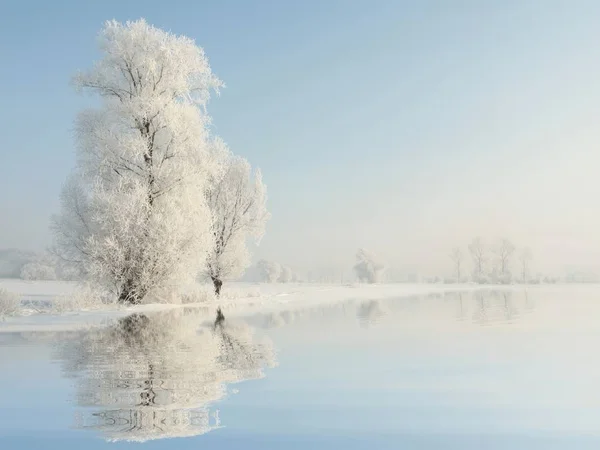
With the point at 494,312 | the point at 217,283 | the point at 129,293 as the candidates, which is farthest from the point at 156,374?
the point at 217,283

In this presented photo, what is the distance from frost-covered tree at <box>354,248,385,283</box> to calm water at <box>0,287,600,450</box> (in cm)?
8628

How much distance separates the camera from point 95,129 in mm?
22719

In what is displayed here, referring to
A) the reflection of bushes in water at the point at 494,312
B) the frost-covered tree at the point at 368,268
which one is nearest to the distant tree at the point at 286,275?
the frost-covered tree at the point at 368,268

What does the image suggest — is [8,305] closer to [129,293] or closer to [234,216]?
[129,293]

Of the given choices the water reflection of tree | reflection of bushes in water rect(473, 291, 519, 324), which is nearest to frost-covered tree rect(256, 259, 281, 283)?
reflection of bushes in water rect(473, 291, 519, 324)

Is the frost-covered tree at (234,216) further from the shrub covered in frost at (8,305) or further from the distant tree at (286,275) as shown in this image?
the distant tree at (286,275)

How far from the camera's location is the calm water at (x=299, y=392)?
4.43m

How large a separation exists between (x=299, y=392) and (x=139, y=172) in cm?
1879

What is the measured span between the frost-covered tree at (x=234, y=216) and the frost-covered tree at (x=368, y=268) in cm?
6607

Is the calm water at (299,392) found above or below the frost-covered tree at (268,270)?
below

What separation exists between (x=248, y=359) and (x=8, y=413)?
12.6 feet

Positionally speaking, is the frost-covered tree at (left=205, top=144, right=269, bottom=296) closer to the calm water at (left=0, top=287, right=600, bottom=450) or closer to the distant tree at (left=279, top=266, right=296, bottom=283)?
the calm water at (left=0, top=287, right=600, bottom=450)

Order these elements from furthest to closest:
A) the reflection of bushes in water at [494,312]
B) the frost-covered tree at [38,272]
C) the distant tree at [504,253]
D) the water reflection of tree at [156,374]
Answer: the distant tree at [504,253] → the frost-covered tree at [38,272] → the reflection of bushes in water at [494,312] → the water reflection of tree at [156,374]

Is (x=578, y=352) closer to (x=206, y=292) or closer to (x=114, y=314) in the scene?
(x=114, y=314)
